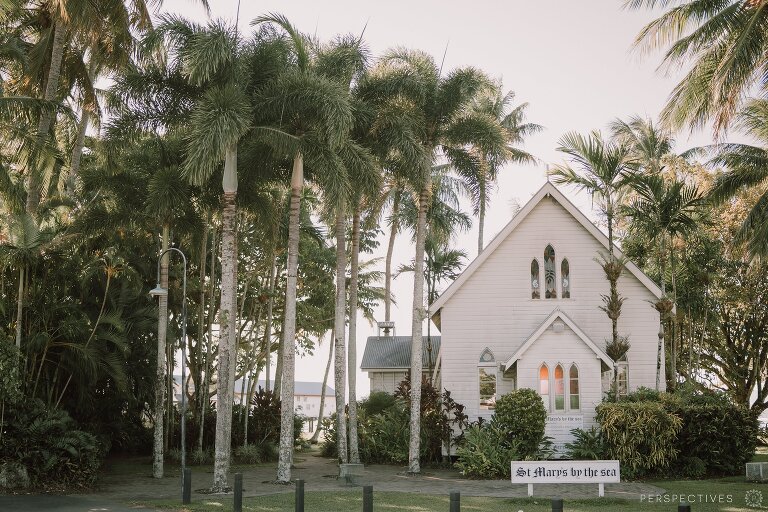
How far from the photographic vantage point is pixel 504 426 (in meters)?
25.3

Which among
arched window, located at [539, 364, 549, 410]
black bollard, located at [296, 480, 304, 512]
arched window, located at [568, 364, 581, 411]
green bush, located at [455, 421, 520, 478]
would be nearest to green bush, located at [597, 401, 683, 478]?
arched window, located at [568, 364, 581, 411]

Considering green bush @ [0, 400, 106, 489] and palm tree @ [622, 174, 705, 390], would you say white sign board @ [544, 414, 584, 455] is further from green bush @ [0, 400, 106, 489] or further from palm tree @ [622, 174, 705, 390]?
green bush @ [0, 400, 106, 489]

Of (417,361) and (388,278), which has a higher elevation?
(388,278)

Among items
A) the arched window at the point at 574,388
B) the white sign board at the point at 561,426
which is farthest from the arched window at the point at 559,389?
the white sign board at the point at 561,426

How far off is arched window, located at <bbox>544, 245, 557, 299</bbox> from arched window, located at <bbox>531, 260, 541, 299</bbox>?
1.00 feet

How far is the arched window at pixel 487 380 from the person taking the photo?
28.6 m

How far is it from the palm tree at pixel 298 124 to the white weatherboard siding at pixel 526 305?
8225 mm

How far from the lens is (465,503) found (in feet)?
59.1

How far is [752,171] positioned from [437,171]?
15879 millimetres

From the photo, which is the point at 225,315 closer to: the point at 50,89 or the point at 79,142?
the point at 50,89

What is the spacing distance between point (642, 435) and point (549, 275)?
7446 mm

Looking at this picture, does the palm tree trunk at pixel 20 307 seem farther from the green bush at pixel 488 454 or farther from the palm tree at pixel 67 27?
the green bush at pixel 488 454

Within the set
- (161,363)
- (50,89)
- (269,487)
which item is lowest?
(269,487)

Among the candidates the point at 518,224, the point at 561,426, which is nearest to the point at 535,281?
the point at 518,224
